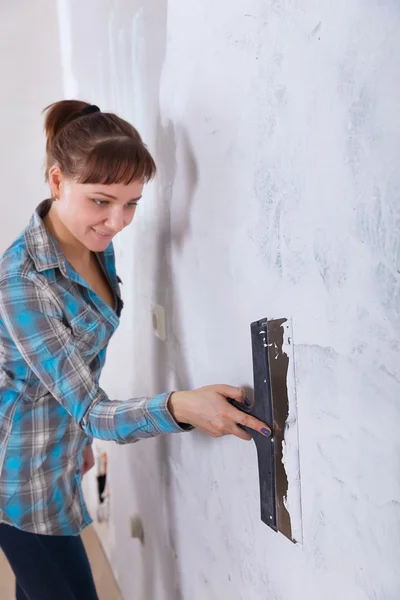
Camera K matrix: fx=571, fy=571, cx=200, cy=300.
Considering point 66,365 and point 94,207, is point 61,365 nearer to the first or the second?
point 66,365

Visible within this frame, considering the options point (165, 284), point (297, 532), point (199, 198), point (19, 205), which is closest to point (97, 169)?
point (199, 198)

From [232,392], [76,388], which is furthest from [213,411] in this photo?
[76,388]

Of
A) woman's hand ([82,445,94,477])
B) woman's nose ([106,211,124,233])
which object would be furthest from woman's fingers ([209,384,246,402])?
woman's hand ([82,445,94,477])

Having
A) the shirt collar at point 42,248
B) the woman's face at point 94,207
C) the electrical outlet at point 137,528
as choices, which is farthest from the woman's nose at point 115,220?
the electrical outlet at point 137,528

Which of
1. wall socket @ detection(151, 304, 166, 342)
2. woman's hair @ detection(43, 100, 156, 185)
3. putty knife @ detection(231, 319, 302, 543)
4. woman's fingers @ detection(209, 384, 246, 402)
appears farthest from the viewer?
wall socket @ detection(151, 304, 166, 342)

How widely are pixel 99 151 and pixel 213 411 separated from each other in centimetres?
49

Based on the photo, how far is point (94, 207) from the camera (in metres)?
1.03

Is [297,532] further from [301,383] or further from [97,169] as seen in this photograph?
[97,169]

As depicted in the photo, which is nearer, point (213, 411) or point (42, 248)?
point (213, 411)

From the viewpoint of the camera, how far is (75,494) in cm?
123

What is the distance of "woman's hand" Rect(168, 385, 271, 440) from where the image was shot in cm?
84

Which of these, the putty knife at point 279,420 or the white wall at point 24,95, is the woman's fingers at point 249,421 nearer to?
the putty knife at point 279,420

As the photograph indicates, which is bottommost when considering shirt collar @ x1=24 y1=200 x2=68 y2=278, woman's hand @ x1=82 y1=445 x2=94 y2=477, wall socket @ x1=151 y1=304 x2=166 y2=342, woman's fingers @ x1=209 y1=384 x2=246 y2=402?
woman's hand @ x1=82 y1=445 x2=94 y2=477

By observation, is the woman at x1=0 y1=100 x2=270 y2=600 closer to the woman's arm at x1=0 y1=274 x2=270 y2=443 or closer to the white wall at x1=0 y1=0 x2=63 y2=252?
the woman's arm at x1=0 y1=274 x2=270 y2=443
